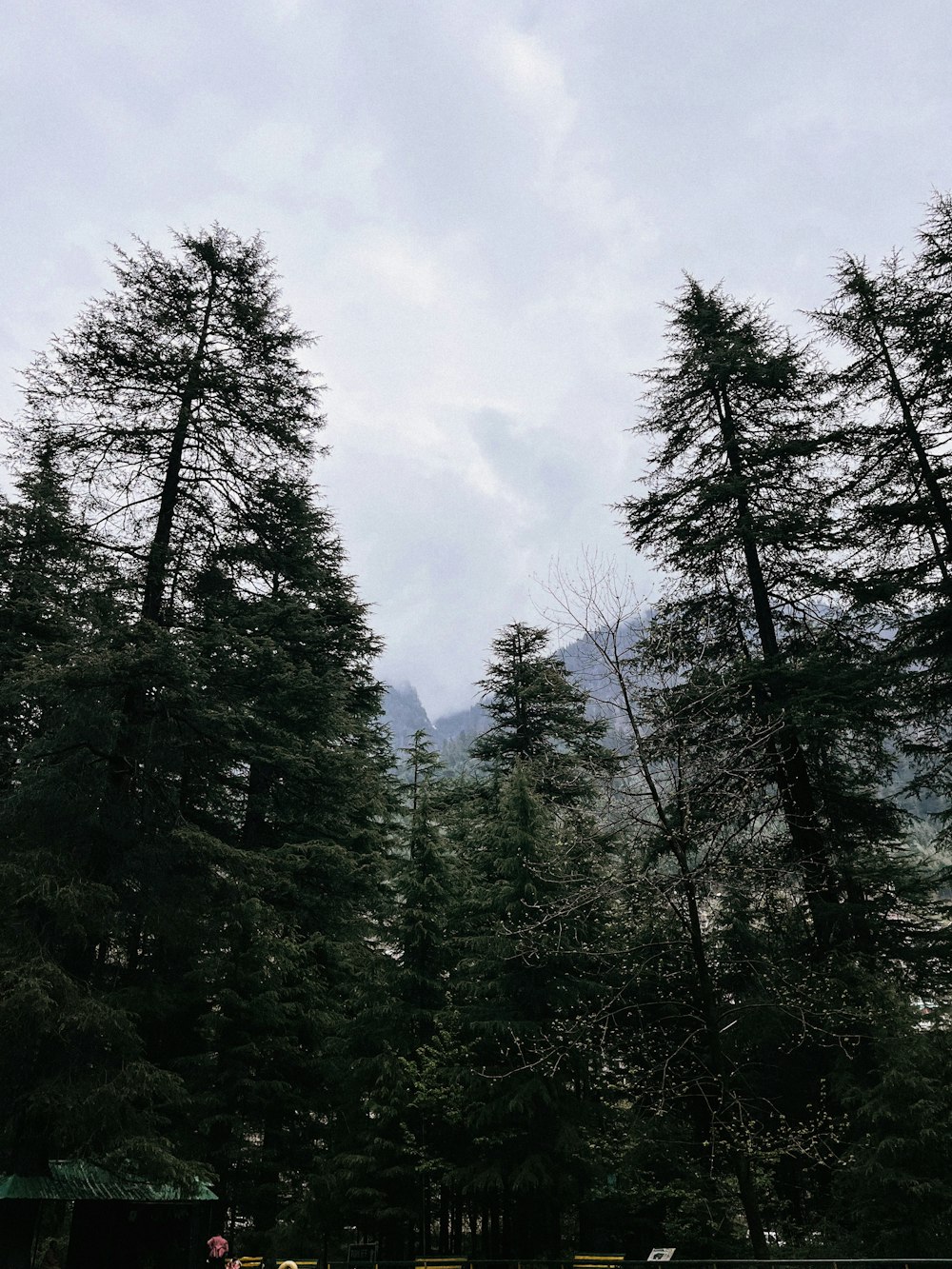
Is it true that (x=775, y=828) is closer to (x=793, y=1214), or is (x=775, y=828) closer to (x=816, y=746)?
(x=816, y=746)

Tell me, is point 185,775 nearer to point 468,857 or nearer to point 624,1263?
point 468,857

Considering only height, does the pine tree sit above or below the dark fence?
above

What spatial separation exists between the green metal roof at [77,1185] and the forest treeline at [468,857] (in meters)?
0.29

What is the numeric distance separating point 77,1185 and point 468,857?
10.0 m

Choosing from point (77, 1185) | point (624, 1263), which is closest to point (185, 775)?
point (77, 1185)

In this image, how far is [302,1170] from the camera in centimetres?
1738

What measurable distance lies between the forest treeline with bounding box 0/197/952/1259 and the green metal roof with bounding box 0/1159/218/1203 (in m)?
0.29

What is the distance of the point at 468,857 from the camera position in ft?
64.2

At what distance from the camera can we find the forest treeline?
11930mm

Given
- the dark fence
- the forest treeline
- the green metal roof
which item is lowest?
the dark fence

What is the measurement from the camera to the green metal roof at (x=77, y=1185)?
1174 centimetres

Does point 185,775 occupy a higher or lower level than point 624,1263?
higher

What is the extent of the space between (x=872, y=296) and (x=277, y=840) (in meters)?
20.2

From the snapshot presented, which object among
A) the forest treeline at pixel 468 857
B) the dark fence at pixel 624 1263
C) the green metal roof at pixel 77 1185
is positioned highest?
the forest treeline at pixel 468 857
